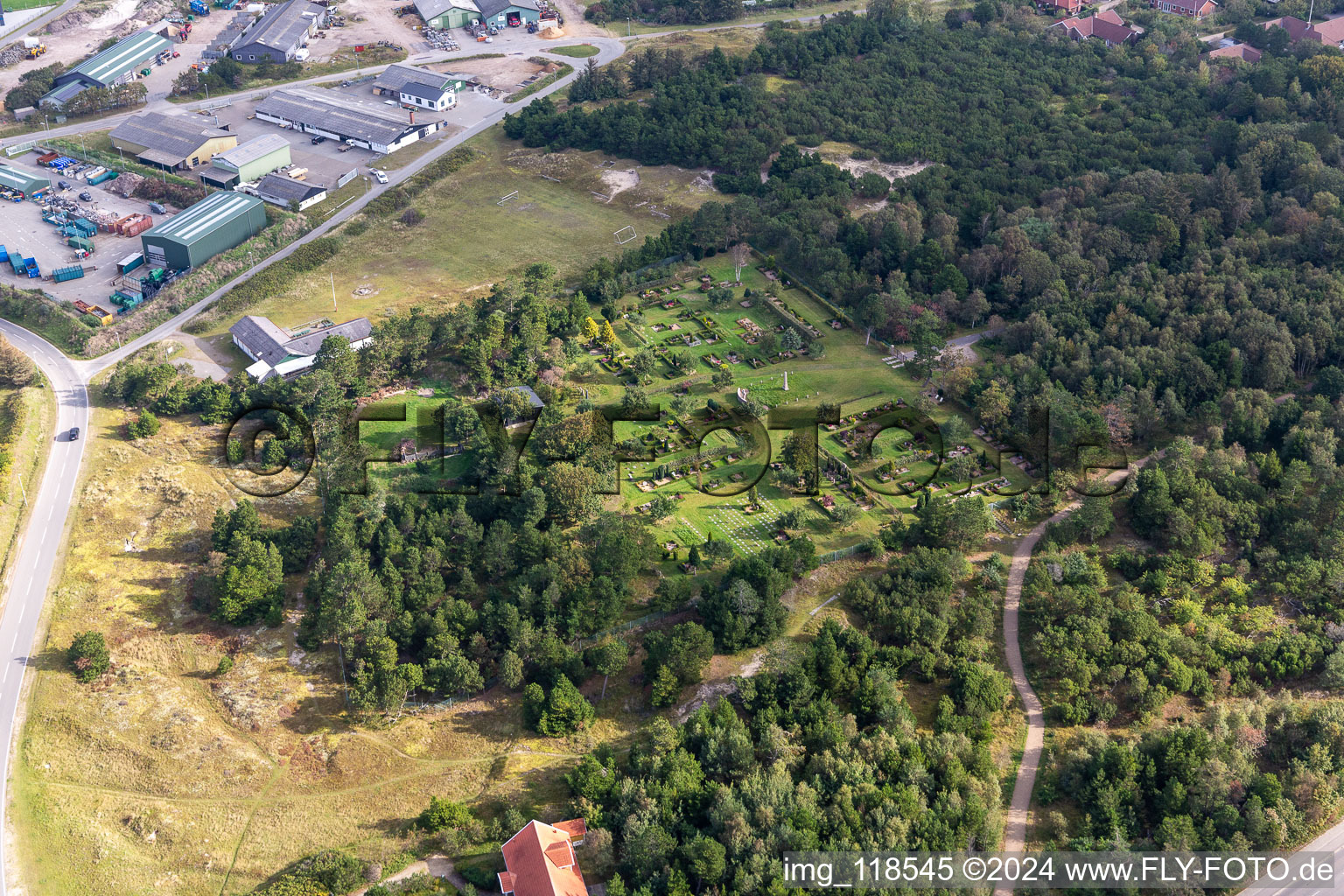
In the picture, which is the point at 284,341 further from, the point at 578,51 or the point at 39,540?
the point at 578,51

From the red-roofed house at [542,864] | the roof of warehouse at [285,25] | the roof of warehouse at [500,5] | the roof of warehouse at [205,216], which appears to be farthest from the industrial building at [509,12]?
the red-roofed house at [542,864]

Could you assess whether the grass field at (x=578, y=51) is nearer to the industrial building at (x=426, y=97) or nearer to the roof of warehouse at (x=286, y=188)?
the industrial building at (x=426, y=97)

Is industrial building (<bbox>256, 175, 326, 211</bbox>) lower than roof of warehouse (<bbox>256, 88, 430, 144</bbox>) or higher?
lower

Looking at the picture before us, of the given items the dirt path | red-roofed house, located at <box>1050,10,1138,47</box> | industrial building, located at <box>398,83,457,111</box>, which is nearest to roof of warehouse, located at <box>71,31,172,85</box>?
industrial building, located at <box>398,83,457,111</box>

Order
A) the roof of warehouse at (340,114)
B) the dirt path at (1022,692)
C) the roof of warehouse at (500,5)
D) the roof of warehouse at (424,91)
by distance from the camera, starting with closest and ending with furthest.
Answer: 1. the dirt path at (1022,692)
2. the roof of warehouse at (340,114)
3. the roof of warehouse at (424,91)
4. the roof of warehouse at (500,5)

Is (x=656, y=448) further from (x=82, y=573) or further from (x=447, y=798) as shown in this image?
(x=82, y=573)

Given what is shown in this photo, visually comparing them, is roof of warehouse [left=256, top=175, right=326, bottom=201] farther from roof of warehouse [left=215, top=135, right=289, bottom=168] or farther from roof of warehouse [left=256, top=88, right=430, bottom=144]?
roof of warehouse [left=256, top=88, right=430, bottom=144]
